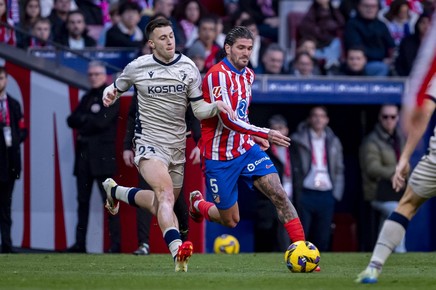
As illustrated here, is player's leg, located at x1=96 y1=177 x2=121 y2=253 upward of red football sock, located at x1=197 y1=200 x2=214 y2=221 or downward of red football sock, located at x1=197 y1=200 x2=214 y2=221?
downward

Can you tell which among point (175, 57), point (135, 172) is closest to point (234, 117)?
point (175, 57)

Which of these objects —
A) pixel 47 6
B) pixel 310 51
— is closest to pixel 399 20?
pixel 310 51

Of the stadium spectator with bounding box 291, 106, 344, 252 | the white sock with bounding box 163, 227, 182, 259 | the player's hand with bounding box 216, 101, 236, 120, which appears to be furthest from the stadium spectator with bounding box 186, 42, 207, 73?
the white sock with bounding box 163, 227, 182, 259

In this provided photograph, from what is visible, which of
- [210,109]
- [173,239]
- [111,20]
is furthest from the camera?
[111,20]

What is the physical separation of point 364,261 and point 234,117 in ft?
10.9

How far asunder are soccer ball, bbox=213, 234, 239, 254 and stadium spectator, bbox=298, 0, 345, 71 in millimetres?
4227

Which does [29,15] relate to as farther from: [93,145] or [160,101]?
[160,101]

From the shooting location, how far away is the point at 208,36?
17.8m

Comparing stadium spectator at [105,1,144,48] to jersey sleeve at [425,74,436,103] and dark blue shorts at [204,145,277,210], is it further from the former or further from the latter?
jersey sleeve at [425,74,436,103]

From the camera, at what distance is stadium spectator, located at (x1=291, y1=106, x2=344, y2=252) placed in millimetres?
17594

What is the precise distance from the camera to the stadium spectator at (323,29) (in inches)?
766

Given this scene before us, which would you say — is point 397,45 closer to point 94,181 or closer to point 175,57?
point 94,181

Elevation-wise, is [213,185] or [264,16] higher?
[264,16]

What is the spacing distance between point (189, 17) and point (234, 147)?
756 centimetres
